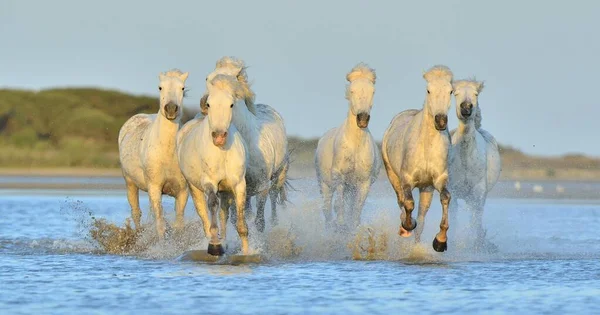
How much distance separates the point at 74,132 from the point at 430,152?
3698 centimetres

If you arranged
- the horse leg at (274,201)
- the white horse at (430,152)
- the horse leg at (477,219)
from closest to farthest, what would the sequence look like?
the white horse at (430,152)
the horse leg at (477,219)
the horse leg at (274,201)

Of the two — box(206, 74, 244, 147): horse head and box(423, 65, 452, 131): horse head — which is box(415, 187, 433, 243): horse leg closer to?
box(423, 65, 452, 131): horse head

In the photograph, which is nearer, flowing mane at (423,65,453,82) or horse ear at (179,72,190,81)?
flowing mane at (423,65,453,82)

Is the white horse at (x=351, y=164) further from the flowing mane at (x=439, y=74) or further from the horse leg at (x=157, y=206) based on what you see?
the horse leg at (x=157, y=206)

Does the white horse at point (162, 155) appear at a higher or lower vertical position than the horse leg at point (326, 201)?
higher

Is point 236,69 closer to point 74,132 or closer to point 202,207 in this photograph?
point 202,207

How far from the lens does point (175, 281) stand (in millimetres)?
12883

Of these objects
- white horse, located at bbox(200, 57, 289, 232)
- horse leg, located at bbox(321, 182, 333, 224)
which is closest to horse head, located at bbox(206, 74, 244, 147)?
white horse, located at bbox(200, 57, 289, 232)

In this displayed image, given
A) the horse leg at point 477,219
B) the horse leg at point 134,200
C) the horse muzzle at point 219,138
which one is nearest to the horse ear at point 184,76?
the horse muzzle at point 219,138

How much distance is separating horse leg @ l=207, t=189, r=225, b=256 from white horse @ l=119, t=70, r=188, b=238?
4.48 ft

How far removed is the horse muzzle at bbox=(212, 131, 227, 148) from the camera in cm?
1351

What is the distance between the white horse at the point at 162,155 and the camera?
48.8 feet

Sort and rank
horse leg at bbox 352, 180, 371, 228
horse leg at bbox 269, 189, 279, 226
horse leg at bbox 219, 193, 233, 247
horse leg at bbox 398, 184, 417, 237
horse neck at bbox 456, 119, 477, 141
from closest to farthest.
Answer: horse leg at bbox 398, 184, 417, 237
horse leg at bbox 219, 193, 233, 247
horse neck at bbox 456, 119, 477, 141
horse leg at bbox 352, 180, 371, 228
horse leg at bbox 269, 189, 279, 226

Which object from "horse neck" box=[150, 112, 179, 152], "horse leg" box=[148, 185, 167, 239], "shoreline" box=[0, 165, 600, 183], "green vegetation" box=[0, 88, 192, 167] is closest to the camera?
"horse neck" box=[150, 112, 179, 152]
